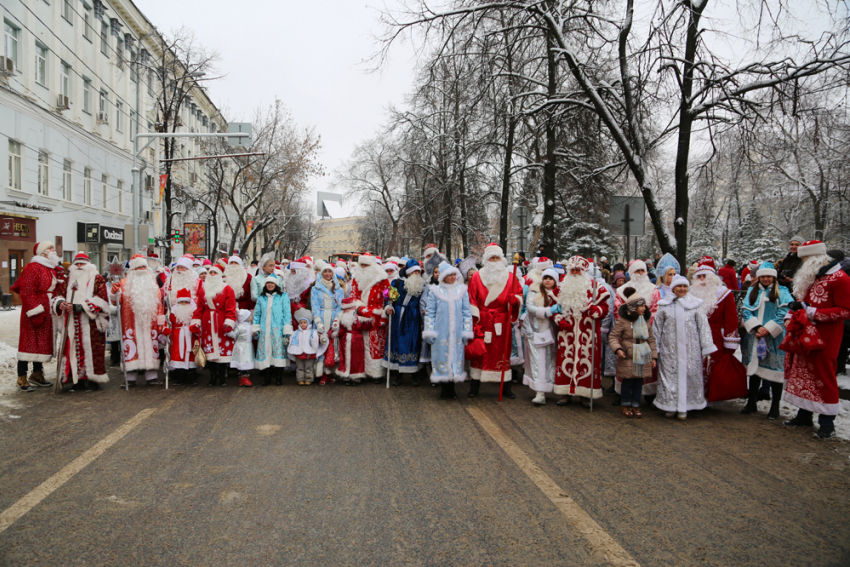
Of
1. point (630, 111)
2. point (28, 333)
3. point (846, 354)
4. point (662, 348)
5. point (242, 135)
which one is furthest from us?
point (242, 135)

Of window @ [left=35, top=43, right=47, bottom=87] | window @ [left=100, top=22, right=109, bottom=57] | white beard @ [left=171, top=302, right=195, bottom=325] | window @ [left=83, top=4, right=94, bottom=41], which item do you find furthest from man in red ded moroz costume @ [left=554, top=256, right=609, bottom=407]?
window @ [left=100, top=22, right=109, bottom=57]

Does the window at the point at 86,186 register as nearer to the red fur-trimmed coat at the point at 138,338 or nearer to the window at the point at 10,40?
the window at the point at 10,40

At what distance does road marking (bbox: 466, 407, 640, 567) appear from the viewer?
10.7ft

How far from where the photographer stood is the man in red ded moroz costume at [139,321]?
821cm

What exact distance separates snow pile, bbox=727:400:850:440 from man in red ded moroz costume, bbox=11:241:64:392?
386 inches

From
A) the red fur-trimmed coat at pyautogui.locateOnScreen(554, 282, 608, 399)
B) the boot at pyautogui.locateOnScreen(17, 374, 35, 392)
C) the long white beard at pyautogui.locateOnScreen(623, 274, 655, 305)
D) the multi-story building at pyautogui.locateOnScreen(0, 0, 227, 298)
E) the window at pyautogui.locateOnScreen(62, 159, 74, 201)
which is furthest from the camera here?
the window at pyautogui.locateOnScreen(62, 159, 74, 201)

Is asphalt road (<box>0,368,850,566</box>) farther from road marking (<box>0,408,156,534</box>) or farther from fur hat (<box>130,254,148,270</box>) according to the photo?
fur hat (<box>130,254,148,270</box>)

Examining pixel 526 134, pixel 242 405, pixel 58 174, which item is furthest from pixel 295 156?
pixel 242 405

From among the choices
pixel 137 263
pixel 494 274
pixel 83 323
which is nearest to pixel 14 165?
pixel 137 263

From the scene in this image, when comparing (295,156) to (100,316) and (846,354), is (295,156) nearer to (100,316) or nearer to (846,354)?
(100,316)

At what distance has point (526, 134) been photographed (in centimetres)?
1892

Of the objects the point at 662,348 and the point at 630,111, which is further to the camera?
the point at 630,111

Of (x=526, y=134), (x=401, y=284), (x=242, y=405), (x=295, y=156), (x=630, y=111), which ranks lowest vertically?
(x=242, y=405)

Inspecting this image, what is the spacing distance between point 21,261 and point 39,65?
7903mm
